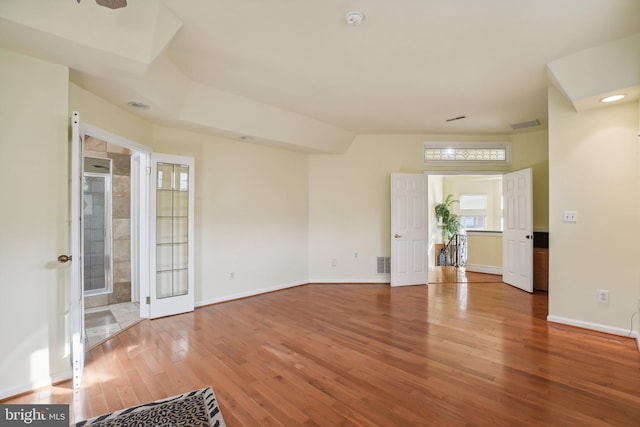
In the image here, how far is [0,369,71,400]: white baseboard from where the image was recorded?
7.02 ft

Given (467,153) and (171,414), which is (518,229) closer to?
(467,153)

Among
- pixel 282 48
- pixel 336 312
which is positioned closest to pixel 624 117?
pixel 282 48

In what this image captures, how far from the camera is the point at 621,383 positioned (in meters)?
2.30

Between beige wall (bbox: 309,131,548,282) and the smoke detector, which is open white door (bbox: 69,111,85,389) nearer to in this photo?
the smoke detector

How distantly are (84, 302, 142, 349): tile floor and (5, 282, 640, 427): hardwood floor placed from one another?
7.2 inches

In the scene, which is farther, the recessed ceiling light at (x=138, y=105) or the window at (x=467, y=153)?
the window at (x=467, y=153)

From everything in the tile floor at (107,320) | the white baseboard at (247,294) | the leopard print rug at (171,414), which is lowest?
the tile floor at (107,320)

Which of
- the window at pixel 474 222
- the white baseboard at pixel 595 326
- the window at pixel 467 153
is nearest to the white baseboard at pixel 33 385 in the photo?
the white baseboard at pixel 595 326

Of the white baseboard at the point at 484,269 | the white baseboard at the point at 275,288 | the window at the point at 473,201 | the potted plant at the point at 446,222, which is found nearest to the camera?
the white baseboard at the point at 275,288

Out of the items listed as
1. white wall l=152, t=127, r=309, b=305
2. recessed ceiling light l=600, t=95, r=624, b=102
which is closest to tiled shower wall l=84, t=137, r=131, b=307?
white wall l=152, t=127, r=309, b=305

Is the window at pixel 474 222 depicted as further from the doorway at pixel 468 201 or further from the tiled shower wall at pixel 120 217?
the tiled shower wall at pixel 120 217

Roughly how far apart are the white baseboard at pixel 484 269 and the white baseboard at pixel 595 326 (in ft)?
10.5

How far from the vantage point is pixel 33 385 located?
2.25m

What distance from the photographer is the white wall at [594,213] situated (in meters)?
3.10
